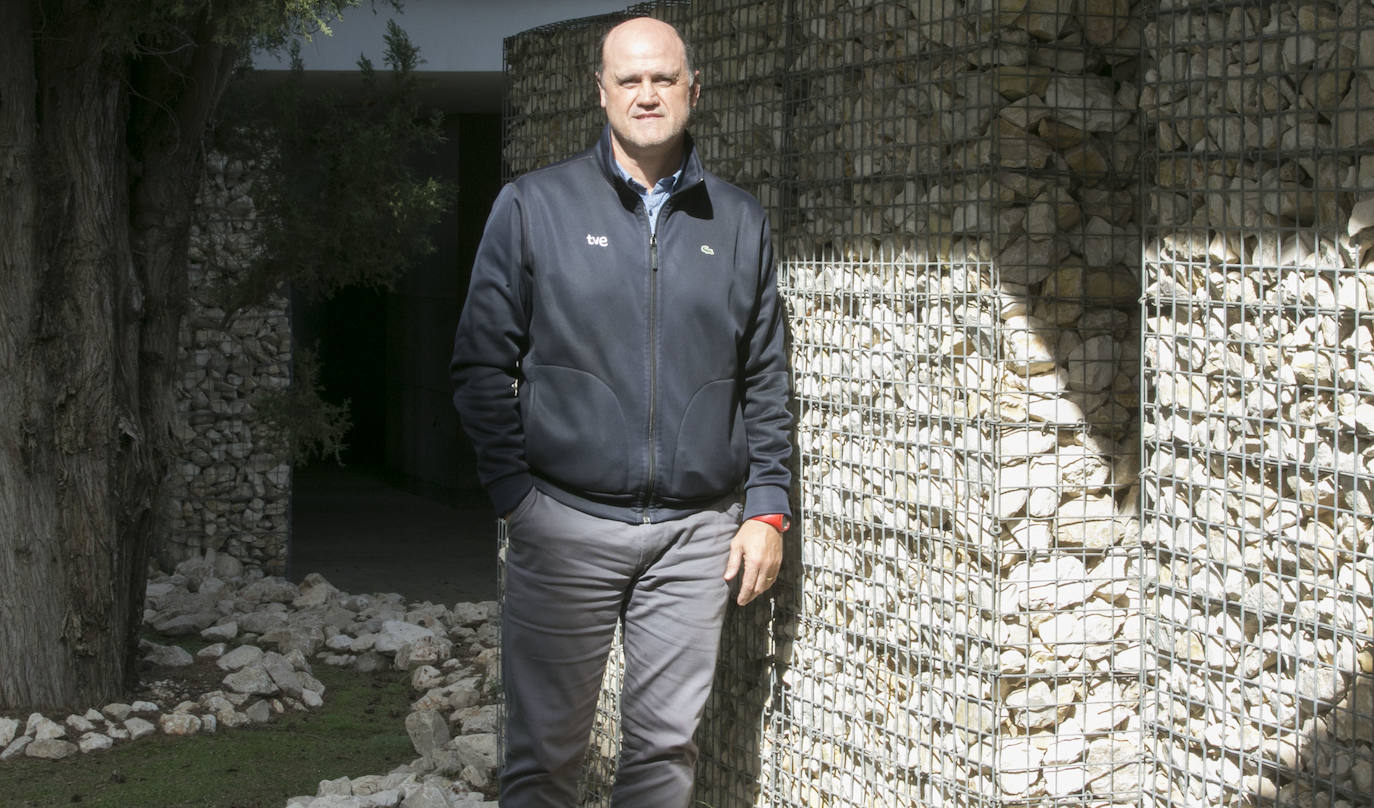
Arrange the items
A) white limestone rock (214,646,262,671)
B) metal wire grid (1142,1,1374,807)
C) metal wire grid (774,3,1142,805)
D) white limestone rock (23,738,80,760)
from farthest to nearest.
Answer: white limestone rock (214,646,262,671) < white limestone rock (23,738,80,760) < metal wire grid (774,3,1142,805) < metal wire grid (1142,1,1374,807)

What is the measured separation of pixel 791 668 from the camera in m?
3.69

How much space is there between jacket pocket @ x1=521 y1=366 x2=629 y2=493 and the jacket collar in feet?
1.46

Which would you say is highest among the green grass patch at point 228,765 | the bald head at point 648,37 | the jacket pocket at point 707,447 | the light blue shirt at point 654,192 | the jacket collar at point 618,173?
the bald head at point 648,37

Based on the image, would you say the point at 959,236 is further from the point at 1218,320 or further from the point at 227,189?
the point at 227,189

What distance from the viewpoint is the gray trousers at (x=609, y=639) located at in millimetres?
3238

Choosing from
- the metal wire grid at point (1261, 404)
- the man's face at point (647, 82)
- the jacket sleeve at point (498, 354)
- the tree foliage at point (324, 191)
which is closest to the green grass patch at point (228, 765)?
the tree foliage at point (324, 191)

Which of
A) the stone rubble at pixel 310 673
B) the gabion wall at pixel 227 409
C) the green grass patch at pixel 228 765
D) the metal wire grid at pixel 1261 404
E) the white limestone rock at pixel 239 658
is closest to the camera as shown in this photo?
the metal wire grid at pixel 1261 404

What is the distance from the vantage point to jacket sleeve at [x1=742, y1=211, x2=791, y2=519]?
131 inches

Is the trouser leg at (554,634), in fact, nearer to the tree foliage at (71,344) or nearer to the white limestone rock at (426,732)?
the white limestone rock at (426,732)

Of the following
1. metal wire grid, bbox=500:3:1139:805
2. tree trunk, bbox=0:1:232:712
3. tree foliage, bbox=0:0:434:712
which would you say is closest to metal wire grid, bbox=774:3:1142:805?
metal wire grid, bbox=500:3:1139:805

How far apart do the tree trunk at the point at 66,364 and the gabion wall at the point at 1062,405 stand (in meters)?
3.62

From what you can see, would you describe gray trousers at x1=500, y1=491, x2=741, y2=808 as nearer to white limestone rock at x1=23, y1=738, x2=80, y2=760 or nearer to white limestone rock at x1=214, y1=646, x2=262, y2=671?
white limestone rock at x1=23, y1=738, x2=80, y2=760

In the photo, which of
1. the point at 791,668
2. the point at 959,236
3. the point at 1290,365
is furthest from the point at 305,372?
the point at 1290,365

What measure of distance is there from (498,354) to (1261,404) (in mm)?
1562
